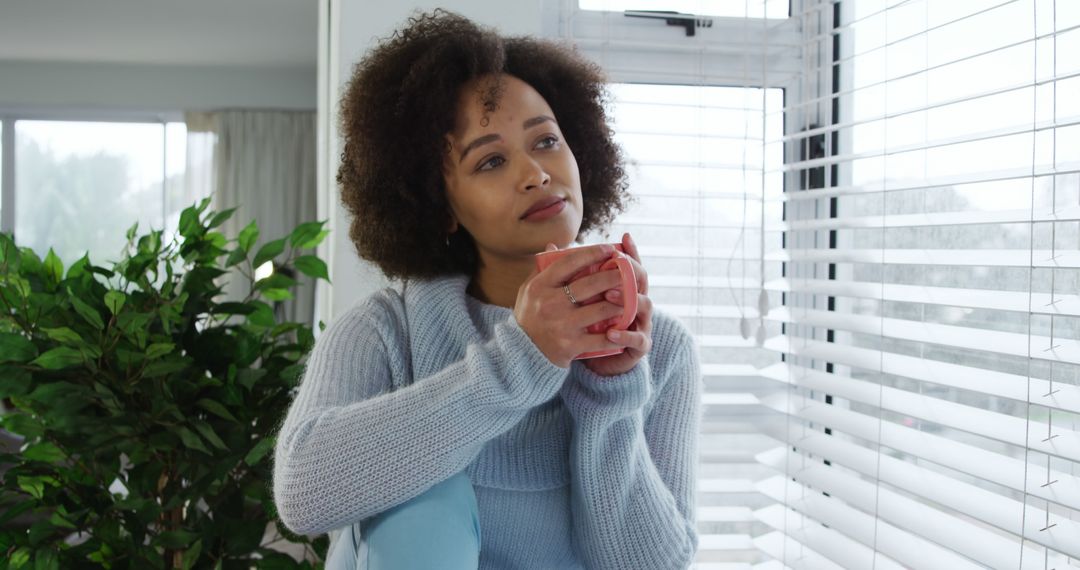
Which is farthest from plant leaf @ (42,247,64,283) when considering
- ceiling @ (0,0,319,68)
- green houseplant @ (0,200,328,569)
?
ceiling @ (0,0,319,68)

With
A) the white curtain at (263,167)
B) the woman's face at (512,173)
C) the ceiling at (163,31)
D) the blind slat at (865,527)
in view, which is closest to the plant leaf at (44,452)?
the woman's face at (512,173)

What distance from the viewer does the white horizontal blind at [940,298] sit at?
946 mm

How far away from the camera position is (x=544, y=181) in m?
1.02

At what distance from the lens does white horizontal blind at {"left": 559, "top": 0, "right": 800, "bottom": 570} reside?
1.59m

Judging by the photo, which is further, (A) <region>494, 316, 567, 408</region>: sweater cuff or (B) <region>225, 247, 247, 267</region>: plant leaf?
(B) <region>225, 247, 247, 267</region>: plant leaf

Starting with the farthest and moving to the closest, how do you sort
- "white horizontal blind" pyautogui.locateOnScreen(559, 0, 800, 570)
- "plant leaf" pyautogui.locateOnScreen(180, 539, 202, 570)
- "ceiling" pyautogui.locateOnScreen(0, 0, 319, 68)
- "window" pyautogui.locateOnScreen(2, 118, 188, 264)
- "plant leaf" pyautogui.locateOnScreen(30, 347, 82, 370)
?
"window" pyautogui.locateOnScreen(2, 118, 188, 264) < "ceiling" pyautogui.locateOnScreen(0, 0, 319, 68) < "white horizontal blind" pyautogui.locateOnScreen(559, 0, 800, 570) < "plant leaf" pyautogui.locateOnScreen(180, 539, 202, 570) < "plant leaf" pyautogui.locateOnScreen(30, 347, 82, 370)

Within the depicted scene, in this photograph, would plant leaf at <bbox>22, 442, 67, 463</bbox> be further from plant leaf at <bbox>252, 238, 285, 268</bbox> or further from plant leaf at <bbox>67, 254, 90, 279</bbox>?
plant leaf at <bbox>252, 238, 285, 268</bbox>

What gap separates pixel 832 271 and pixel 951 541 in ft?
1.92

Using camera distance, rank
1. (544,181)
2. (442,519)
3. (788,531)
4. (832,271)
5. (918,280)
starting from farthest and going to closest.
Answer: (832,271) < (788,531) < (918,280) < (544,181) < (442,519)

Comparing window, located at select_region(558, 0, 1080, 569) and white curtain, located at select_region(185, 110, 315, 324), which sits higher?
white curtain, located at select_region(185, 110, 315, 324)

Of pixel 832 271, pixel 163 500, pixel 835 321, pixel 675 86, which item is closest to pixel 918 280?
pixel 835 321

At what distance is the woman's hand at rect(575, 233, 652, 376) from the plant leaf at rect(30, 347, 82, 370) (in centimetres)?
81

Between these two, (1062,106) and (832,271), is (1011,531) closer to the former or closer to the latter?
(1062,106)

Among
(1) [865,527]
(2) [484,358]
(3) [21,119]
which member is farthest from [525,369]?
(3) [21,119]
